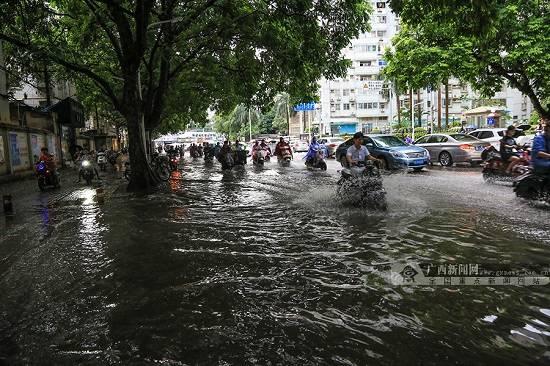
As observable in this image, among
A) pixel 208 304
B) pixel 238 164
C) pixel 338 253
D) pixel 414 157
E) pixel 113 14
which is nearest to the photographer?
pixel 208 304

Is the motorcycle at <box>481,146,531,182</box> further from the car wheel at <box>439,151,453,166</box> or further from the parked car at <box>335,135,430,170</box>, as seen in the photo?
the car wheel at <box>439,151,453,166</box>

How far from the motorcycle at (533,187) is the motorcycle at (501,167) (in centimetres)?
275

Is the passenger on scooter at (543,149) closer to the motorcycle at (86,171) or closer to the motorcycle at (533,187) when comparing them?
the motorcycle at (533,187)

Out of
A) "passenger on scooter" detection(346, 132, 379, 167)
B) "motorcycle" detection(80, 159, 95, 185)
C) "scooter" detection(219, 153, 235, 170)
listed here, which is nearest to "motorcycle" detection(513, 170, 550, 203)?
"passenger on scooter" detection(346, 132, 379, 167)

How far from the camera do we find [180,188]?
1446cm

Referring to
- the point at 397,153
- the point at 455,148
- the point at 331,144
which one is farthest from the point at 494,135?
the point at 331,144

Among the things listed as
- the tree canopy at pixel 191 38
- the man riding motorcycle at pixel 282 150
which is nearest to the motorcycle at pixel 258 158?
the man riding motorcycle at pixel 282 150

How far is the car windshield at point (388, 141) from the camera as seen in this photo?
17939mm

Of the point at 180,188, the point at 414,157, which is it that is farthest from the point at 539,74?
the point at 180,188

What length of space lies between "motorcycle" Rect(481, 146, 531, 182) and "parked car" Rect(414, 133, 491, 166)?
559 cm

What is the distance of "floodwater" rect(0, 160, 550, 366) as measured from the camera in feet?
10.2

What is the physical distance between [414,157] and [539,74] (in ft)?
23.0

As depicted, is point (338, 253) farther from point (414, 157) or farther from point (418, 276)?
point (414, 157)

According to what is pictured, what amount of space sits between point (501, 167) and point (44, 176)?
1509cm
